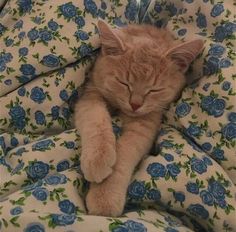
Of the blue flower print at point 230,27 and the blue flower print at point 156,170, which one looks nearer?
the blue flower print at point 156,170

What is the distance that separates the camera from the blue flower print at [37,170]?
0.98m

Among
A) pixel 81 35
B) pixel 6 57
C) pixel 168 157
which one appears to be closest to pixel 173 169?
pixel 168 157

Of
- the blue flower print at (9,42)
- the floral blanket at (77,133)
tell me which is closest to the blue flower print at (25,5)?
the floral blanket at (77,133)

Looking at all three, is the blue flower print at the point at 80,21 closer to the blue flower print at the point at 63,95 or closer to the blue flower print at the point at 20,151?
the blue flower print at the point at 63,95

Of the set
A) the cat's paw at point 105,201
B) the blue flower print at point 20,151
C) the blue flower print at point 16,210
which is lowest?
the cat's paw at point 105,201

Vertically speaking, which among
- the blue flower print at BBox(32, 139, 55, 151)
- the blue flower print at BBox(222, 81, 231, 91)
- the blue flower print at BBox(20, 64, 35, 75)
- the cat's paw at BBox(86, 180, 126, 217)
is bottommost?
the cat's paw at BBox(86, 180, 126, 217)

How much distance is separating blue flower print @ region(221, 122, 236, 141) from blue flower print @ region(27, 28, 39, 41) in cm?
57

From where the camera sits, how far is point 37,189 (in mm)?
899

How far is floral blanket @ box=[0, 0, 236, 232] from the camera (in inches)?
35.5

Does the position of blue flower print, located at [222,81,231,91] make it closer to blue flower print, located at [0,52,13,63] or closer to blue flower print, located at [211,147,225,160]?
blue flower print, located at [211,147,225,160]

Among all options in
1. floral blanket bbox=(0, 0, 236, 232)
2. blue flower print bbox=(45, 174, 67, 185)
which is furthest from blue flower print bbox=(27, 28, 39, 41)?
blue flower print bbox=(45, 174, 67, 185)

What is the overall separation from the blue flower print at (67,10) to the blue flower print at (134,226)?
64 centimetres

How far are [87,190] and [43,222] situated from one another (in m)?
0.21

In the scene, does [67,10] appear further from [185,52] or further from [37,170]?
[37,170]
